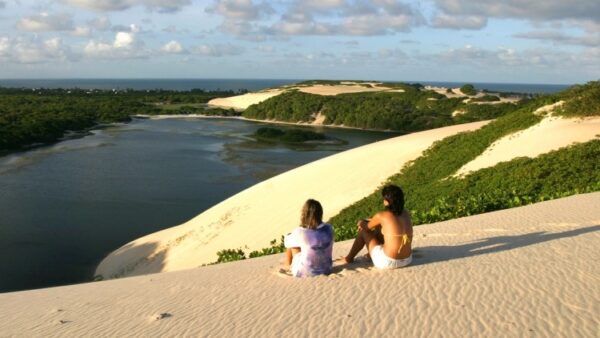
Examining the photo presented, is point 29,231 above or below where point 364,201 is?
below

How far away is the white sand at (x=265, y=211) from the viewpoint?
70.0 ft

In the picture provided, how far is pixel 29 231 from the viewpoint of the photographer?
27297mm

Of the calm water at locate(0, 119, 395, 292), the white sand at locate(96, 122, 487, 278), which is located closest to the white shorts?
the white sand at locate(96, 122, 487, 278)

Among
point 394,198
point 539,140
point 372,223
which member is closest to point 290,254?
point 372,223

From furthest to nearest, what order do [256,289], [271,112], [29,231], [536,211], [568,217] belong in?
[271,112] → [29,231] → [536,211] → [568,217] → [256,289]

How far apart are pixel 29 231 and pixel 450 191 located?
2034 cm

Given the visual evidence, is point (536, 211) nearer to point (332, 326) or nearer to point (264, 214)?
point (332, 326)

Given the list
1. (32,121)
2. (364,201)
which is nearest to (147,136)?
(32,121)

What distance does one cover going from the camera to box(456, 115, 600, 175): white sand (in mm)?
20438

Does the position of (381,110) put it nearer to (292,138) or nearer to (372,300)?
(292,138)

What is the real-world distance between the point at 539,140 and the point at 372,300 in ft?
56.6

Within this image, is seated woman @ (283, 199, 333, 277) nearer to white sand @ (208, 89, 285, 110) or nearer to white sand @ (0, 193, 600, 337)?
white sand @ (0, 193, 600, 337)

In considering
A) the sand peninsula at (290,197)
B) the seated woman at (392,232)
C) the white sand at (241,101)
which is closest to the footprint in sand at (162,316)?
the seated woman at (392,232)

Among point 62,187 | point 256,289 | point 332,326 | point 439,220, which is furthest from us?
point 62,187
